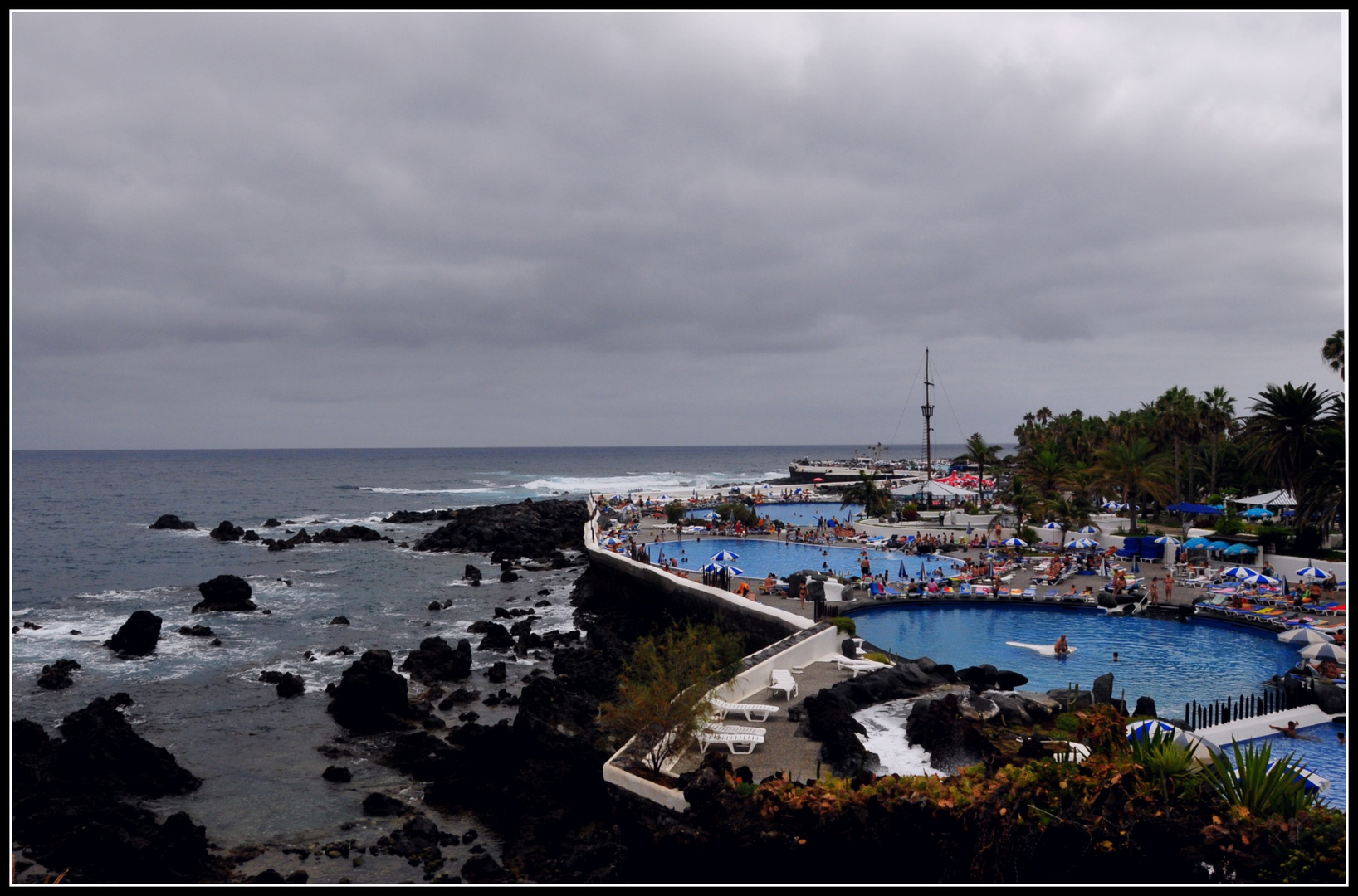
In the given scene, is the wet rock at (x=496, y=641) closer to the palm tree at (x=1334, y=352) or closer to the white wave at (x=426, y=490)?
the palm tree at (x=1334, y=352)

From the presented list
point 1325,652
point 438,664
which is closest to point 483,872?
point 438,664

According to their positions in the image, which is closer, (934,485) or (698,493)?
(934,485)

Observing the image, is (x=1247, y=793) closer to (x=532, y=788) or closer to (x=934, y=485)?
(x=532, y=788)

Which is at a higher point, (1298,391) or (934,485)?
(1298,391)

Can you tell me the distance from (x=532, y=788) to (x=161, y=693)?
1620 centimetres

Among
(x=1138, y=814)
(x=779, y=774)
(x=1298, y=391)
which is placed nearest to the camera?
(x=1138, y=814)

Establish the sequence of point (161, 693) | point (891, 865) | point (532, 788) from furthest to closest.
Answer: point (161, 693) < point (532, 788) < point (891, 865)

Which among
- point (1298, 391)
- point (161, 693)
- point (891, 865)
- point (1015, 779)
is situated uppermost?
point (1298, 391)

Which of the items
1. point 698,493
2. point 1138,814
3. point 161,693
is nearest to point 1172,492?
point 698,493

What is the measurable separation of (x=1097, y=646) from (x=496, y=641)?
20715 mm

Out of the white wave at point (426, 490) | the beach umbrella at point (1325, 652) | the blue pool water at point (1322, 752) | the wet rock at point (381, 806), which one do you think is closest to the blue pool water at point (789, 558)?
the beach umbrella at point (1325, 652)

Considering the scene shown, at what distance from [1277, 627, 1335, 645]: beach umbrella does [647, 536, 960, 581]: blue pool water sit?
1539 centimetres

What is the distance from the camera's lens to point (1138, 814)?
931 cm

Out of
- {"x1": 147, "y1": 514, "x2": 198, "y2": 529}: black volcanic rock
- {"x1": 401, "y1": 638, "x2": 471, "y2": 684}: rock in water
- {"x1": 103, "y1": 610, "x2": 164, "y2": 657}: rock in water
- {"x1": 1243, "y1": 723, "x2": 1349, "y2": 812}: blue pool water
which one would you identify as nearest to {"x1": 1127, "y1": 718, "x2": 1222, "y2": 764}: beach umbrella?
{"x1": 1243, "y1": 723, "x2": 1349, "y2": 812}: blue pool water
